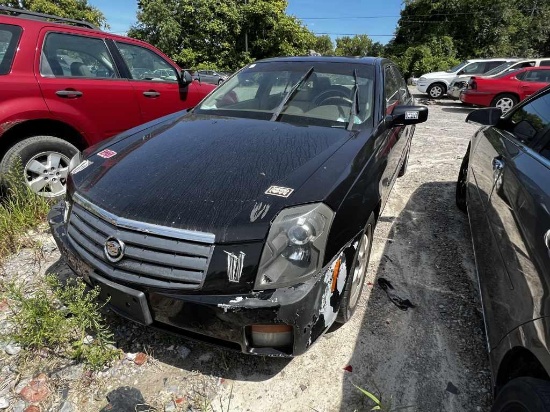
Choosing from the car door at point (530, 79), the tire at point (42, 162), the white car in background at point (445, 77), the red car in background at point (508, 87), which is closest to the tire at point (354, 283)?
the tire at point (42, 162)

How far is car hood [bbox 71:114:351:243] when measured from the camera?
5.40 ft

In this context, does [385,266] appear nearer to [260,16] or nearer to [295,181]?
[295,181]

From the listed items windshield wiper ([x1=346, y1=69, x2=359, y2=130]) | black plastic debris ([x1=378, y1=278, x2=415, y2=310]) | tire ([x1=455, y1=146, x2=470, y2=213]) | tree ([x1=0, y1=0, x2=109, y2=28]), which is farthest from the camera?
tree ([x1=0, y1=0, x2=109, y2=28])

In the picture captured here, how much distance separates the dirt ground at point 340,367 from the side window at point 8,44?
1.76 m

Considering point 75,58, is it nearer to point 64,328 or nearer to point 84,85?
point 84,85

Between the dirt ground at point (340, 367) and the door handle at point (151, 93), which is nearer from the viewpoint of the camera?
the dirt ground at point (340, 367)

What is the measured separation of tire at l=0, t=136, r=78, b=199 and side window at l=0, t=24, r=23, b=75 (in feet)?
2.13

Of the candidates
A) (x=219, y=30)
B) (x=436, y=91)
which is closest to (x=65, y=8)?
(x=219, y=30)

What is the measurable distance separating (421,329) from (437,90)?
14241mm

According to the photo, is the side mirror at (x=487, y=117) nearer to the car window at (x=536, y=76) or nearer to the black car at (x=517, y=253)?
the black car at (x=517, y=253)

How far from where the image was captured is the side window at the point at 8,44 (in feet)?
10.4

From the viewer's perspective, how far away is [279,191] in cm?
176

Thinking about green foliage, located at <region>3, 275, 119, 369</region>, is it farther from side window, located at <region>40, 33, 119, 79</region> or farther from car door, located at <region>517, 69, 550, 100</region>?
car door, located at <region>517, 69, 550, 100</region>

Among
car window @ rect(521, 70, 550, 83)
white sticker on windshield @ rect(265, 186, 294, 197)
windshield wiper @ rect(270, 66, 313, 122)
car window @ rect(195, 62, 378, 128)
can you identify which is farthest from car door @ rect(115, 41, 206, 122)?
car window @ rect(521, 70, 550, 83)
